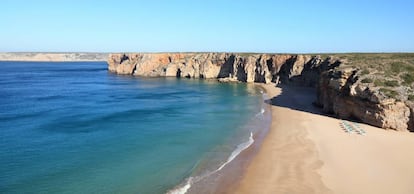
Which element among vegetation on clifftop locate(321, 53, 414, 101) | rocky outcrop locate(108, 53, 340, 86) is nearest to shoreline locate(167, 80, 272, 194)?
vegetation on clifftop locate(321, 53, 414, 101)

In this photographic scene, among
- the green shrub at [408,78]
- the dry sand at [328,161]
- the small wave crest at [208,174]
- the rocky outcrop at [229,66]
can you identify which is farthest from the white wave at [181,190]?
the rocky outcrop at [229,66]

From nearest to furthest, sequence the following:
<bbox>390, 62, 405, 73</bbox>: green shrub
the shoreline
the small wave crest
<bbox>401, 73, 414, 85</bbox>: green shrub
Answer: the small wave crest
the shoreline
<bbox>401, 73, 414, 85</bbox>: green shrub
<bbox>390, 62, 405, 73</bbox>: green shrub

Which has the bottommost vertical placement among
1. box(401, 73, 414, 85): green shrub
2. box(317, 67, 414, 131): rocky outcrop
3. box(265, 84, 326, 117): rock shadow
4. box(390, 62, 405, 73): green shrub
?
box(265, 84, 326, 117): rock shadow

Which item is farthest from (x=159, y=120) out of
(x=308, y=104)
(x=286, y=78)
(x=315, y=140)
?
(x=286, y=78)

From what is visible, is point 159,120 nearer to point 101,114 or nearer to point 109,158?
point 101,114

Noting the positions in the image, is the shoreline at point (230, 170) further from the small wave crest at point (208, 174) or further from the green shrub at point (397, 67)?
the green shrub at point (397, 67)

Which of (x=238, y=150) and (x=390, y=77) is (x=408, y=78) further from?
(x=238, y=150)

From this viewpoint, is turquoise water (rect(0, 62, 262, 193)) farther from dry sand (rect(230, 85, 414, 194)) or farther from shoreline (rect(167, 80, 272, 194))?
dry sand (rect(230, 85, 414, 194))
